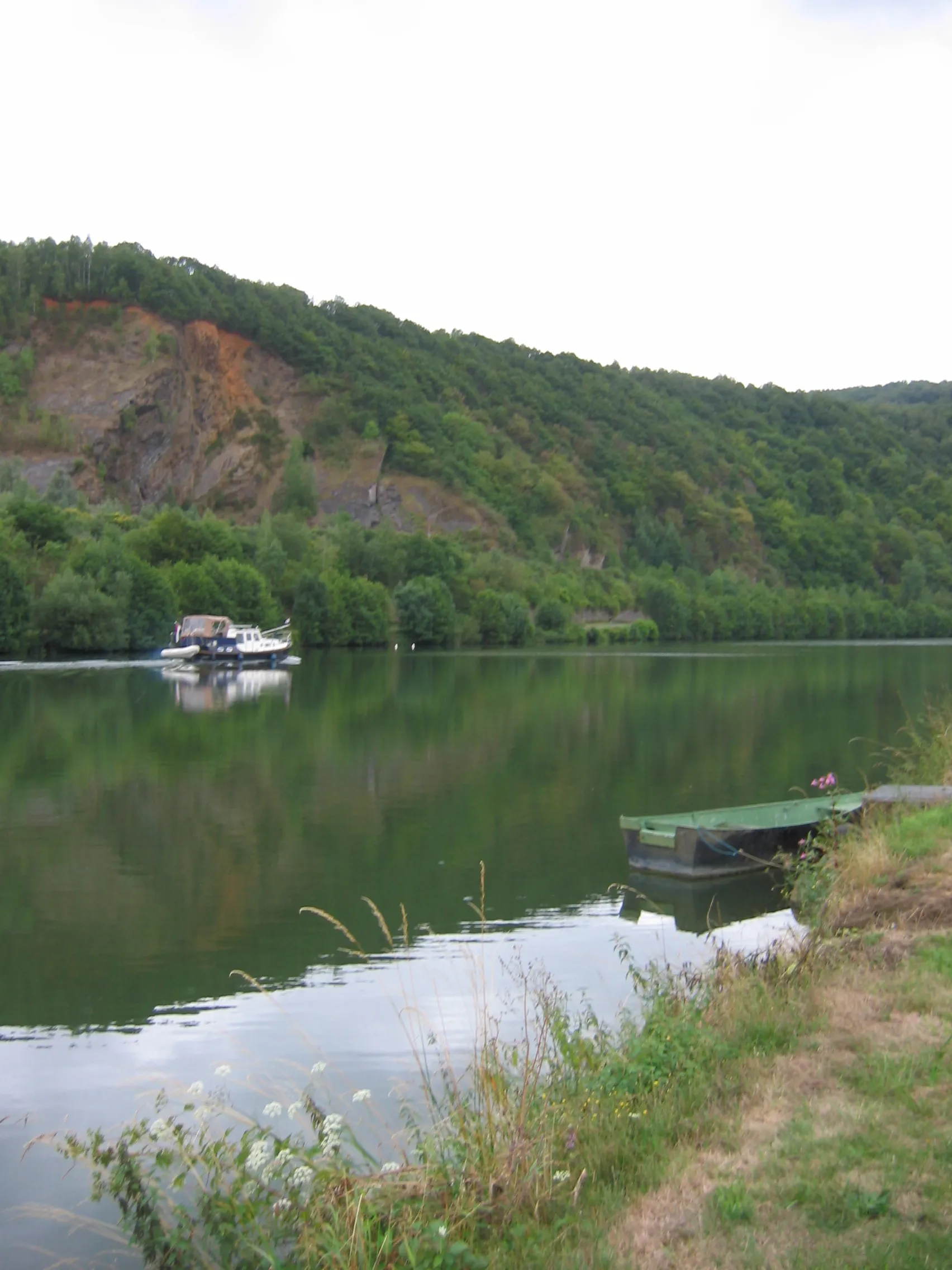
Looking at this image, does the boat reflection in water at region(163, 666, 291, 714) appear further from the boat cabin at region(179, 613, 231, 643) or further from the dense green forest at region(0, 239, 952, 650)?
the dense green forest at region(0, 239, 952, 650)

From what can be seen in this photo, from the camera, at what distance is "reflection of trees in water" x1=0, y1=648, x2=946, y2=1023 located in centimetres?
1284

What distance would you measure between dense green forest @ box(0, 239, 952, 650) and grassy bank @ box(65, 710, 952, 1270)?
2549 inches

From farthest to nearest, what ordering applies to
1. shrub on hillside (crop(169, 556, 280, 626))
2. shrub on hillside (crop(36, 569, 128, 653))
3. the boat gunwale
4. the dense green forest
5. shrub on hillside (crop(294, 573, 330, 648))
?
shrub on hillside (crop(294, 573, 330, 648))
the dense green forest
shrub on hillside (crop(169, 556, 280, 626))
shrub on hillside (crop(36, 569, 128, 653))
the boat gunwale

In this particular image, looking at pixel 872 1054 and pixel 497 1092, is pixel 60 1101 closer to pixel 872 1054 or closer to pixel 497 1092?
pixel 497 1092

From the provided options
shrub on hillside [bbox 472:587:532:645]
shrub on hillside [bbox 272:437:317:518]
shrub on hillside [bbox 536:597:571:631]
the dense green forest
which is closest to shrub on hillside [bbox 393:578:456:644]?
the dense green forest

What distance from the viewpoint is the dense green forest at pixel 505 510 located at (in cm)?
8219

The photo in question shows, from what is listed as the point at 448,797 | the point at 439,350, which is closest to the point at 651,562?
the point at 439,350

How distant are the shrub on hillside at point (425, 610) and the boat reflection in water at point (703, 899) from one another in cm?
7689

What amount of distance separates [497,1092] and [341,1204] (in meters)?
0.89

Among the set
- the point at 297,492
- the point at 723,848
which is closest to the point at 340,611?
the point at 297,492

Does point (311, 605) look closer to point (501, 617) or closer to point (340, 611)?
point (340, 611)

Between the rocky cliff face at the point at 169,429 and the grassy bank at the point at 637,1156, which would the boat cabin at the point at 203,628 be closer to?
the rocky cliff face at the point at 169,429

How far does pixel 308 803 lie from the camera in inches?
862

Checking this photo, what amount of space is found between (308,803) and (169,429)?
329 feet
